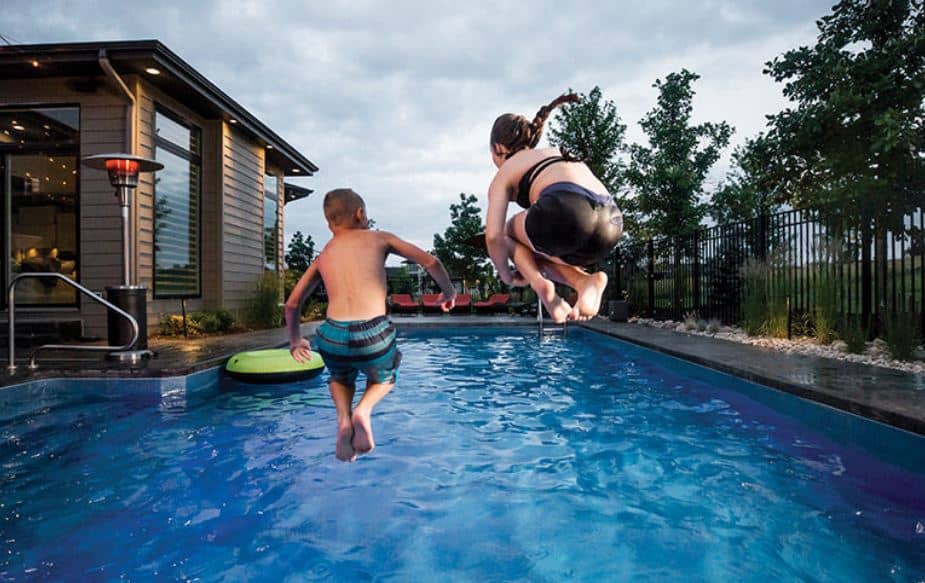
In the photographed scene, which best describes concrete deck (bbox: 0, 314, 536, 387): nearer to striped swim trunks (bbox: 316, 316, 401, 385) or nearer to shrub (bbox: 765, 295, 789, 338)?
striped swim trunks (bbox: 316, 316, 401, 385)

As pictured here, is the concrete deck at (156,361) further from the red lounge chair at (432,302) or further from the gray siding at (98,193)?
the gray siding at (98,193)

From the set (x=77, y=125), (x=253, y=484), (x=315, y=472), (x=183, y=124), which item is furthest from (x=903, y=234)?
(x=77, y=125)

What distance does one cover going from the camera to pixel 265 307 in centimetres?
1182

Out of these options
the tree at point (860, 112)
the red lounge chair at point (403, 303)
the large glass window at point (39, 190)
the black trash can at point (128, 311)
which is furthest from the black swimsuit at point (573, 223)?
the red lounge chair at point (403, 303)

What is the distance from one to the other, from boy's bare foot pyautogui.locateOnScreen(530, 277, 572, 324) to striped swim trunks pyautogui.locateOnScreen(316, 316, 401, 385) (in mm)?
422

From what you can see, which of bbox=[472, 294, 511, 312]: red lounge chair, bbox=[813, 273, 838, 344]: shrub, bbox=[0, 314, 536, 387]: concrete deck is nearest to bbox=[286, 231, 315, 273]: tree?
bbox=[472, 294, 511, 312]: red lounge chair

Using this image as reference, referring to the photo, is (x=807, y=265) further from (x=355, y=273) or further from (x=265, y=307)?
(x=265, y=307)

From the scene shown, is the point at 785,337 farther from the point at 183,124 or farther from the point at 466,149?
the point at 183,124

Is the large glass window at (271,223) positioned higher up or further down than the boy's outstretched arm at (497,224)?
higher up

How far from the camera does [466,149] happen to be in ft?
5.50

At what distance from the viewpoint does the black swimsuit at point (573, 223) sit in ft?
2.80

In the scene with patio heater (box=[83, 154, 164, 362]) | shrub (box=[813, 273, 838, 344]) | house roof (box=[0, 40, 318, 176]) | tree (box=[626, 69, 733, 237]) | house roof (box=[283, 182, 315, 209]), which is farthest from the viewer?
house roof (box=[283, 182, 315, 209])

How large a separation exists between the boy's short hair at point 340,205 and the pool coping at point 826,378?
173 inches

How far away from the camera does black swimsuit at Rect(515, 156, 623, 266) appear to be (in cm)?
85
